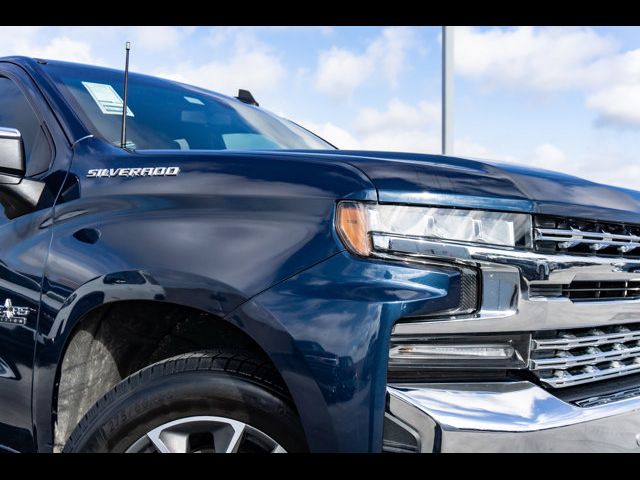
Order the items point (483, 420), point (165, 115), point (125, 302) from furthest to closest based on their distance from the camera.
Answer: point (165, 115) < point (125, 302) < point (483, 420)

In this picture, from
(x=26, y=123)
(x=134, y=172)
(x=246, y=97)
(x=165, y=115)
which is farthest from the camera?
(x=246, y=97)

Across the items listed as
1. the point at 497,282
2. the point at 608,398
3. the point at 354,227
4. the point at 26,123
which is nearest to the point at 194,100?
the point at 26,123

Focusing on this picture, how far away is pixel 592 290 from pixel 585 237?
0.16 meters

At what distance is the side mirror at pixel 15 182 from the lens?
243 centimetres

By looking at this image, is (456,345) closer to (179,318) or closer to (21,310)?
(179,318)

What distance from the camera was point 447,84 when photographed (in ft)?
27.9

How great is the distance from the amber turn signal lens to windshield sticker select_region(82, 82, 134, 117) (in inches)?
54.9

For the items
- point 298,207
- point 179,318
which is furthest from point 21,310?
point 298,207

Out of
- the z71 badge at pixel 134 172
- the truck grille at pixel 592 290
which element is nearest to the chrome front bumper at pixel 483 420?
the truck grille at pixel 592 290

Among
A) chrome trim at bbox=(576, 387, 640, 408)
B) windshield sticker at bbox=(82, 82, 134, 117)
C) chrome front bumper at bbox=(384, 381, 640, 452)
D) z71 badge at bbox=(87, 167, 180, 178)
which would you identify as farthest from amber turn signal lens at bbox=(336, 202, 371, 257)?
windshield sticker at bbox=(82, 82, 134, 117)

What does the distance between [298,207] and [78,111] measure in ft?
4.16

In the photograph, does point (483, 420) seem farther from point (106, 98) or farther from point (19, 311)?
point (106, 98)

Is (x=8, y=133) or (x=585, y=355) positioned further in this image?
(x=8, y=133)

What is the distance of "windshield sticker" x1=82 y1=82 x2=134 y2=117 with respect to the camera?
2836 mm
